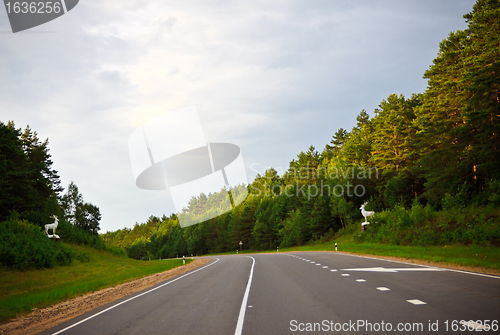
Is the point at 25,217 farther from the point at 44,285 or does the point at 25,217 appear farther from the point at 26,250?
the point at 44,285

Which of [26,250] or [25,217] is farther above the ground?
[25,217]

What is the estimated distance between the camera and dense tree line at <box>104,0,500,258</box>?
25.9 metres

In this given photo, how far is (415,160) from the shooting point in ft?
152

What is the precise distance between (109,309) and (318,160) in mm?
101829

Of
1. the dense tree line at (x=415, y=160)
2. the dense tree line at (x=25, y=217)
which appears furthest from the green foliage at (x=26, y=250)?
the dense tree line at (x=415, y=160)

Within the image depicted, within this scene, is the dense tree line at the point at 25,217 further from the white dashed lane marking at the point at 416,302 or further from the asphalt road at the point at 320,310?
the white dashed lane marking at the point at 416,302

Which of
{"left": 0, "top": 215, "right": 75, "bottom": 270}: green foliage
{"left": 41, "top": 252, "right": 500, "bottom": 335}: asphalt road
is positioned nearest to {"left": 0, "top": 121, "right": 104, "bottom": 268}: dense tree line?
{"left": 0, "top": 215, "right": 75, "bottom": 270}: green foliage

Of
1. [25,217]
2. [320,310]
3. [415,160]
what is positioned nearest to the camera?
[320,310]

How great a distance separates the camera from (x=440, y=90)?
115 ft

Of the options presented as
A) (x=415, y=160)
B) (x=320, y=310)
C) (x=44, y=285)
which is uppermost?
(x=415, y=160)

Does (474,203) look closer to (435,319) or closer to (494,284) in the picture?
(494,284)

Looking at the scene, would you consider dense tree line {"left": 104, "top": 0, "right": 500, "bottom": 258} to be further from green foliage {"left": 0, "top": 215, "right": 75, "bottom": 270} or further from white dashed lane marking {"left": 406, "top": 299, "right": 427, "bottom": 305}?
white dashed lane marking {"left": 406, "top": 299, "right": 427, "bottom": 305}

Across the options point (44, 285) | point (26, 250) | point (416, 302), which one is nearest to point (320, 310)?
point (416, 302)

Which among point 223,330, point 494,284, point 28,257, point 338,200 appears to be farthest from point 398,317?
point 338,200
